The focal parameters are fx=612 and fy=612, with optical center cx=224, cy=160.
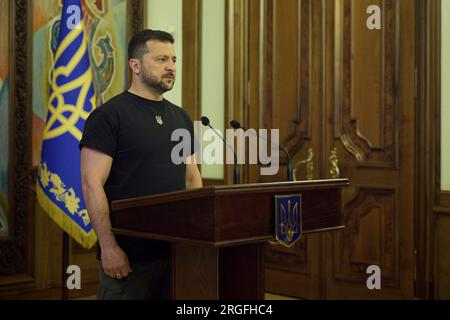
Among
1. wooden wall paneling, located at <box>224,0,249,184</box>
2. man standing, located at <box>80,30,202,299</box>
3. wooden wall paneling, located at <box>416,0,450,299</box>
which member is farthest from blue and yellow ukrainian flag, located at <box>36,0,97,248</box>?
wooden wall paneling, located at <box>416,0,450,299</box>

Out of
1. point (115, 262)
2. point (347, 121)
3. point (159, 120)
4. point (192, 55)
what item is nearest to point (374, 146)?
point (347, 121)

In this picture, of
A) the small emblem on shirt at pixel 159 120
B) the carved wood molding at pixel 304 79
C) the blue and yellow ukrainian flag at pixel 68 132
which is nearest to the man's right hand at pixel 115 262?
the small emblem on shirt at pixel 159 120

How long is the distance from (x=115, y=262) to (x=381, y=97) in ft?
7.53

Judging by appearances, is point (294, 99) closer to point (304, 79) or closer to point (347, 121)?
point (304, 79)

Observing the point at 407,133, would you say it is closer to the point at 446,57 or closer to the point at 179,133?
the point at 446,57

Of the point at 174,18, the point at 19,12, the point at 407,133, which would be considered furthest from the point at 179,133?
the point at 174,18

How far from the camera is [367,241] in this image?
373 centimetres

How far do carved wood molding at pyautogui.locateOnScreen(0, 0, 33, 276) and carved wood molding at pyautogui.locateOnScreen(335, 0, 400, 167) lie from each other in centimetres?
193

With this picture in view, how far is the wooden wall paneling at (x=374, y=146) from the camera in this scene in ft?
11.6

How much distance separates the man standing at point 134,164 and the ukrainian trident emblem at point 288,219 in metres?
0.44

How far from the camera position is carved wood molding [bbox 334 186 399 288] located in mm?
3613

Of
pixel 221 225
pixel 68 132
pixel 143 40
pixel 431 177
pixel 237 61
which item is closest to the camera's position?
pixel 221 225

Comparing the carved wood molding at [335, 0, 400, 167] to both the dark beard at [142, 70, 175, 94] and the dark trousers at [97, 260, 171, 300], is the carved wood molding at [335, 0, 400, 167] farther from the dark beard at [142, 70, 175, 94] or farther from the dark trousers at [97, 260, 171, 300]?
the dark trousers at [97, 260, 171, 300]

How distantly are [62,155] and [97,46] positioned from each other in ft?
3.83
